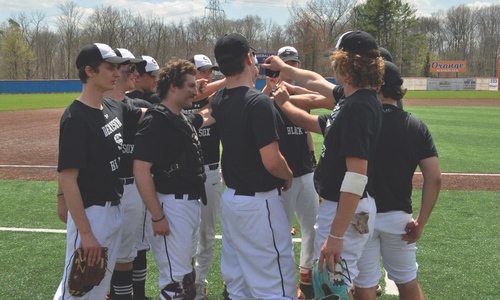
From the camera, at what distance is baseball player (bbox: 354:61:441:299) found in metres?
3.20

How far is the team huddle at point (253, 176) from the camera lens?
279 cm

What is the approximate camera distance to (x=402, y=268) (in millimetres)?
3338

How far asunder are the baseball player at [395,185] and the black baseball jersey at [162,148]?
1.41 meters

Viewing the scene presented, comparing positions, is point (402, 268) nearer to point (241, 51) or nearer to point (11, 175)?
point (241, 51)

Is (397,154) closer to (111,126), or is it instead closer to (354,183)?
(354,183)

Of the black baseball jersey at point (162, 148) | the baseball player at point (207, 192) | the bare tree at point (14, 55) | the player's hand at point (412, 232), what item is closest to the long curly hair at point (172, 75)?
the black baseball jersey at point (162, 148)

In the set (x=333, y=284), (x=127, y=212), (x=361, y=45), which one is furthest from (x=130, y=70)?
(x=333, y=284)

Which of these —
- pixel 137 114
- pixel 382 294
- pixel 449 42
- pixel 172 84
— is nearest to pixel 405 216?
pixel 382 294

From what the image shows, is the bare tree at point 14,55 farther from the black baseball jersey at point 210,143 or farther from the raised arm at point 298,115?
the raised arm at point 298,115

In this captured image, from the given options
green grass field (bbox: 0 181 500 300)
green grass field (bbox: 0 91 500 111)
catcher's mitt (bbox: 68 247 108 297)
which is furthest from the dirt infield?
green grass field (bbox: 0 91 500 111)

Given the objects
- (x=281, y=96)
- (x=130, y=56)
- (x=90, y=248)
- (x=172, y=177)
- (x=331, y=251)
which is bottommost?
(x=90, y=248)

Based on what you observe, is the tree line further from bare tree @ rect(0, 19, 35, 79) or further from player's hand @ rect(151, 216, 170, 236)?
player's hand @ rect(151, 216, 170, 236)

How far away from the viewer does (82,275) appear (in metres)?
2.99

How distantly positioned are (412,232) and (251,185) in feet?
3.89
